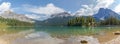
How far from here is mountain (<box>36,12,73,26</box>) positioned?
15.2 feet

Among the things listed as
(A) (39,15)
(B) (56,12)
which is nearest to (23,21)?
(A) (39,15)

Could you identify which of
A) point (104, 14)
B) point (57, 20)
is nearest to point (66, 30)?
point (57, 20)

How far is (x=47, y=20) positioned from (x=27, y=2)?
444 mm

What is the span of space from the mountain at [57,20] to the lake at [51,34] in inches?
2.7

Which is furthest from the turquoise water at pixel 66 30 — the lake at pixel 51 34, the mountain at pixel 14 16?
the mountain at pixel 14 16

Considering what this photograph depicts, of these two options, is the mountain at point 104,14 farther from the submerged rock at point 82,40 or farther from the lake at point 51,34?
the submerged rock at point 82,40

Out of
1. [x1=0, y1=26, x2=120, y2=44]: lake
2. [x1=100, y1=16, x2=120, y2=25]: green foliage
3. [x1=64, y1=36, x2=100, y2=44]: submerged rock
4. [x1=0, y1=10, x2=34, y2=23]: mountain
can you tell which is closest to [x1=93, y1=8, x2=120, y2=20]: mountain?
[x1=100, y1=16, x2=120, y2=25]: green foliage

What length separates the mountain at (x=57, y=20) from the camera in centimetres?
463

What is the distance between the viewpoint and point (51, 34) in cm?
469

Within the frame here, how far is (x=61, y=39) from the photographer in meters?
4.69

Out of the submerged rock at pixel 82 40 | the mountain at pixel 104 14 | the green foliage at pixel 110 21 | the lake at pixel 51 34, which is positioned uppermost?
the mountain at pixel 104 14

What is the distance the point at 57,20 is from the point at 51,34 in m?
0.25

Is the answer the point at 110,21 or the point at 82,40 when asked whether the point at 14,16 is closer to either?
the point at 82,40

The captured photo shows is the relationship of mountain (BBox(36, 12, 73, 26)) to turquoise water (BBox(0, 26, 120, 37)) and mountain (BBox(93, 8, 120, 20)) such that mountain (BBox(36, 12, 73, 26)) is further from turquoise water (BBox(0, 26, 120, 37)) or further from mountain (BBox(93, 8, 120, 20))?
mountain (BBox(93, 8, 120, 20))
